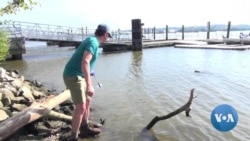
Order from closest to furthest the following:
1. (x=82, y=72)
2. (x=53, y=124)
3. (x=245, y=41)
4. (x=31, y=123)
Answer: (x=82, y=72) < (x=31, y=123) < (x=53, y=124) < (x=245, y=41)

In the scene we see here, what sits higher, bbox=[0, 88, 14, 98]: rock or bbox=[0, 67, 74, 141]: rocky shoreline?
bbox=[0, 88, 14, 98]: rock

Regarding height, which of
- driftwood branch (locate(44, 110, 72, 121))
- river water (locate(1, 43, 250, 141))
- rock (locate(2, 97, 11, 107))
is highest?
rock (locate(2, 97, 11, 107))

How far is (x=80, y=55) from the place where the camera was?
628 centimetres

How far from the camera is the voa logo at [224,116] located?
6.25 m

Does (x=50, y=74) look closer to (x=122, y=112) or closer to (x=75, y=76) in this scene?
(x=122, y=112)

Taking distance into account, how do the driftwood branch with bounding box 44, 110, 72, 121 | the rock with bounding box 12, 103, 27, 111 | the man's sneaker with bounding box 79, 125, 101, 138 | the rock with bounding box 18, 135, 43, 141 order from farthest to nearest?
the rock with bounding box 12, 103, 27, 111
the driftwood branch with bounding box 44, 110, 72, 121
the man's sneaker with bounding box 79, 125, 101, 138
the rock with bounding box 18, 135, 43, 141

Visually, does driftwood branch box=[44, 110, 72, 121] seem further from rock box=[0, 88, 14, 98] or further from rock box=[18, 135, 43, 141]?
rock box=[0, 88, 14, 98]

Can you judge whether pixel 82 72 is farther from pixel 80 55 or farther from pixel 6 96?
pixel 6 96

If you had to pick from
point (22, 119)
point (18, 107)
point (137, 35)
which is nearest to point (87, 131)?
point (22, 119)

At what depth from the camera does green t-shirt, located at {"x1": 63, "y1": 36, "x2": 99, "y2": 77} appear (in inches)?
242

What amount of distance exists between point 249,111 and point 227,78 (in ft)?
19.2

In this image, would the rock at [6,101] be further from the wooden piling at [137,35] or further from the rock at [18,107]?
the wooden piling at [137,35]

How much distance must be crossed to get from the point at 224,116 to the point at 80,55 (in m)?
2.59

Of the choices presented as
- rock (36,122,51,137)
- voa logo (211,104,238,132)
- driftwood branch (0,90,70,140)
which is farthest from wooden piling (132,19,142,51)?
voa logo (211,104,238,132)
